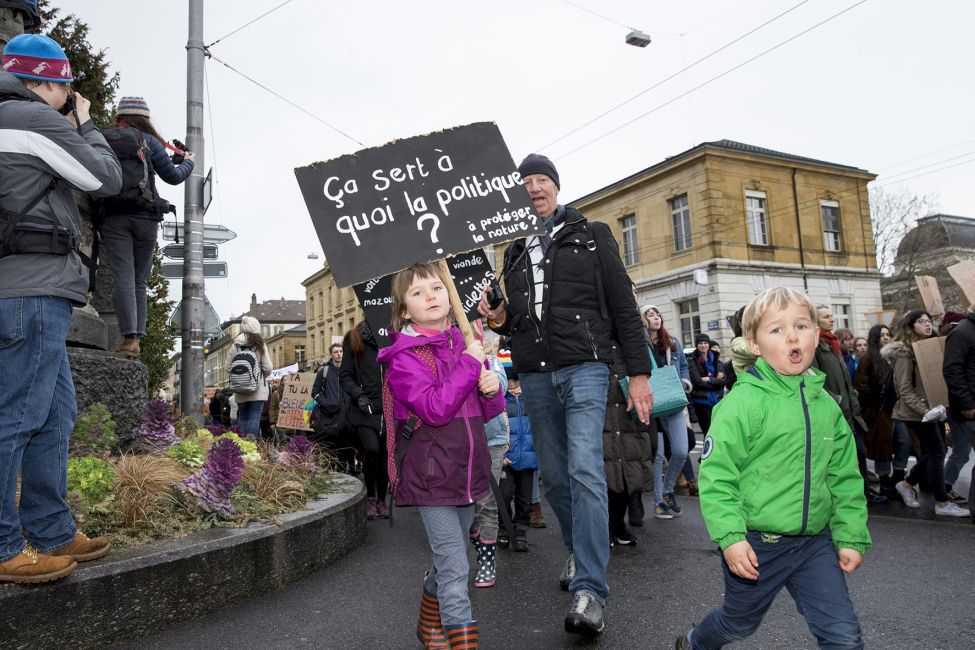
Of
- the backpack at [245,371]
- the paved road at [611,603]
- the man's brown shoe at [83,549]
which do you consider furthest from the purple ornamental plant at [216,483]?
the backpack at [245,371]

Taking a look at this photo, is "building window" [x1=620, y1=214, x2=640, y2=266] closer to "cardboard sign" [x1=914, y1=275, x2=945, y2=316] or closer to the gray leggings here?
"cardboard sign" [x1=914, y1=275, x2=945, y2=316]

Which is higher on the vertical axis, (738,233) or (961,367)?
(738,233)

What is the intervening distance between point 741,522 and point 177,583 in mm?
2749

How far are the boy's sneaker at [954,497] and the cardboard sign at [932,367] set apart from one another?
0.99 m

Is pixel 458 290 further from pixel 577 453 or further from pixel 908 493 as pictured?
pixel 908 493

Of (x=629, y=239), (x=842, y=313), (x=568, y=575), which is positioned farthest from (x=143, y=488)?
(x=842, y=313)

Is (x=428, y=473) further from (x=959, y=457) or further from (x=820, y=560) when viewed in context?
(x=959, y=457)

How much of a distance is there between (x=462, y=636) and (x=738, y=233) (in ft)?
103

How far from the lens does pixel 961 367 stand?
19.8 feet

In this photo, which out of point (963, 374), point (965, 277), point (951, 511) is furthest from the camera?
point (965, 277)

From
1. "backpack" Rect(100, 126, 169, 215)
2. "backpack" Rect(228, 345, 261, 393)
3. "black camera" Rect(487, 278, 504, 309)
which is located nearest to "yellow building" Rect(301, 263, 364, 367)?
"backpack" Rect(228, 345, 261, 393)

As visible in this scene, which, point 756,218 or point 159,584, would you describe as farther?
point 756,218

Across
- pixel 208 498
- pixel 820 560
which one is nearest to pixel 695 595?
pixel 820 560

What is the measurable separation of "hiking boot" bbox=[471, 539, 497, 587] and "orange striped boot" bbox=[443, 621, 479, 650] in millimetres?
1596
